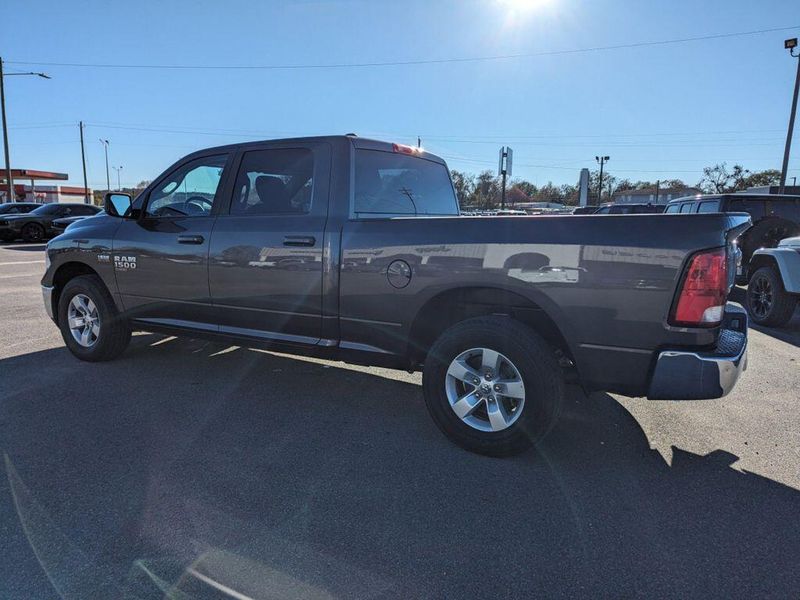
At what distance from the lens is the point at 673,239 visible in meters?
2.73

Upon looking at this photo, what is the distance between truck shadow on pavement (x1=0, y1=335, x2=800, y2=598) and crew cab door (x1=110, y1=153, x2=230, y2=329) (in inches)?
32.3

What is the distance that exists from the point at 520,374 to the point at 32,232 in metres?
23.0

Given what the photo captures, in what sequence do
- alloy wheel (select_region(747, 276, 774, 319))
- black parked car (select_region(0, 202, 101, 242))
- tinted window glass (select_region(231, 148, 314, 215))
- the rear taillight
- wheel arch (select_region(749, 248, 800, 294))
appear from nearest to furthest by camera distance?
the rear taillight, tinted window glass (select_region(231, 148, 314, 215)), wheel arch (select_region(749, 248, 800, 294)), alloy wheel (select_region(747, 276, 774, 319)), black parked car (select_region(0, 202, 101, 242))

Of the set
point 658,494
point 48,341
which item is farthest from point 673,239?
point 48,341

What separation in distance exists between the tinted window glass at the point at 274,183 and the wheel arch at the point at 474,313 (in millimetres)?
1202

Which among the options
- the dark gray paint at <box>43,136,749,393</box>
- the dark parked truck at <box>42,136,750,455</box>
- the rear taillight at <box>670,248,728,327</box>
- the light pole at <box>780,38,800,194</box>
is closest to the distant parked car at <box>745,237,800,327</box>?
the dark parked truck at <box>42,136,750,455</box>

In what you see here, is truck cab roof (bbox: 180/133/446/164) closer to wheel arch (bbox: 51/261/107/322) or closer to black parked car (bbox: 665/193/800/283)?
wheel arch (bbox: 51/261/107/322)

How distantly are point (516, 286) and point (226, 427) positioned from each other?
7.25ft

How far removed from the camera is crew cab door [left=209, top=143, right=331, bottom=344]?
12.5 ft

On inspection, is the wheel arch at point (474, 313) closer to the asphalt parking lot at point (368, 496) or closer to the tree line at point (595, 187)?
the asphalt parking lot at point (368, 496)

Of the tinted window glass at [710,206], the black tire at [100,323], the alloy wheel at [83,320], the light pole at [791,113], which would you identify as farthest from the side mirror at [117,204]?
the light pole at [791,113]

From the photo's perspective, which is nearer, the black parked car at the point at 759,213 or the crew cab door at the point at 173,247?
the crew cab door at the point at 173,247

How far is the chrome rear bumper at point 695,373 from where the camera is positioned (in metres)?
2.79

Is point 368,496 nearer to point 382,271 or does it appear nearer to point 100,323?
point 382,271
